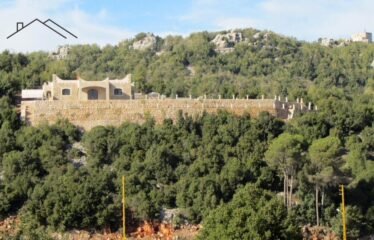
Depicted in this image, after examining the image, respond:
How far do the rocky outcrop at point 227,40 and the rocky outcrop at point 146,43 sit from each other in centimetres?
617

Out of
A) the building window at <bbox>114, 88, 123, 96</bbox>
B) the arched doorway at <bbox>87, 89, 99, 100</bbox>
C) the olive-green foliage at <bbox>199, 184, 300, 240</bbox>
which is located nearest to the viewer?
the olive-green foliage at <bbox>199, 184, 300, 240</bbox>

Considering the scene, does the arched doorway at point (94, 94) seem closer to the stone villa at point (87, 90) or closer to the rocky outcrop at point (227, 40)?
the stone villa at point (87, 90)

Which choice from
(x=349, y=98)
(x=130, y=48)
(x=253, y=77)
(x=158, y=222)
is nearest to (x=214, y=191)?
(x=158, y=222)

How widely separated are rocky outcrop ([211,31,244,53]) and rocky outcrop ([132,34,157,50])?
6.17 metres

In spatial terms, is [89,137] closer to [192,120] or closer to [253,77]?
[192,120]

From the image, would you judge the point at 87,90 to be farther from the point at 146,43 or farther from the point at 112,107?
the point at 146,43

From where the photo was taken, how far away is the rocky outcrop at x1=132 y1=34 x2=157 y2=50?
8669 centimetres

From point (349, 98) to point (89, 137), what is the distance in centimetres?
1869

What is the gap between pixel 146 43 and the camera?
8769cm

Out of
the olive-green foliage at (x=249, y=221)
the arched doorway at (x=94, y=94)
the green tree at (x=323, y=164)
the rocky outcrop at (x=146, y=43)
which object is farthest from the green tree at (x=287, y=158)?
the rocky outcrop at (x=146, y=43)

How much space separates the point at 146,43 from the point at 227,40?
8.23m

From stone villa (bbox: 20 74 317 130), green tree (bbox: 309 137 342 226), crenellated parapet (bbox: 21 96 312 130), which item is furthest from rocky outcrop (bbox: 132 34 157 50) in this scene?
green tree (bbox: 309 137 342 226)

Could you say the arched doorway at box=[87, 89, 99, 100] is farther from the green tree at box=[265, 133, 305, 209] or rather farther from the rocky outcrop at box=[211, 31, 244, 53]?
the rocky outcrop at box=[211, 31, 244, 53]

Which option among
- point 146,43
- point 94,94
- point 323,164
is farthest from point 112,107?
point 146,43
